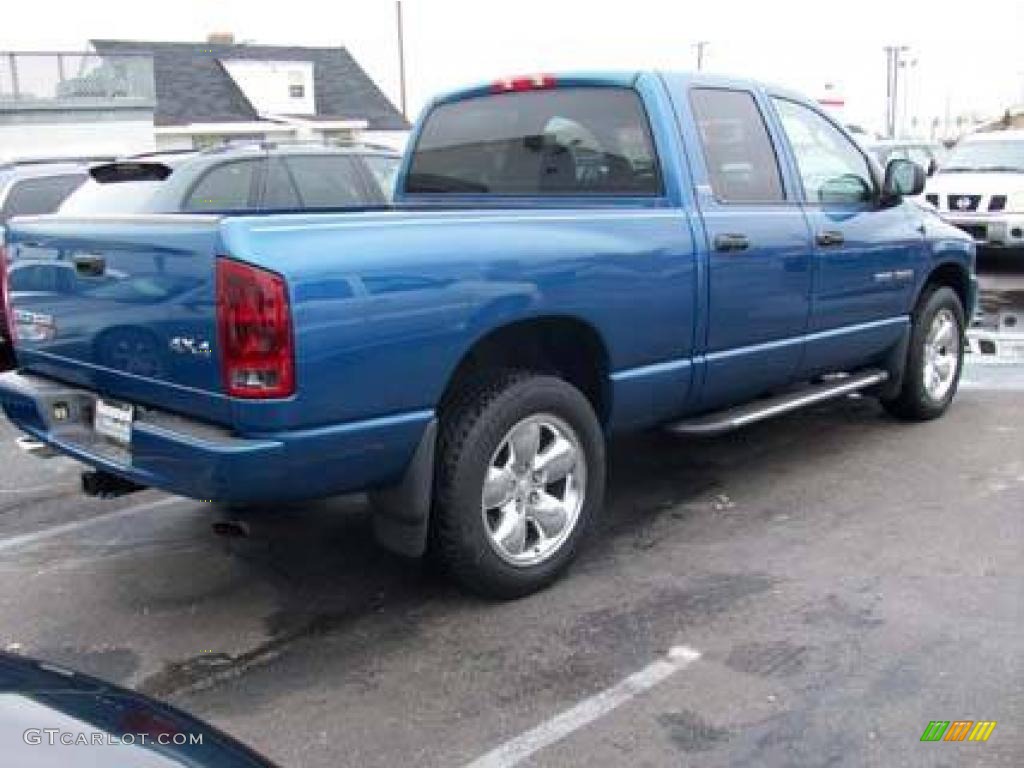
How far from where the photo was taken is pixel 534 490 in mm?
4391

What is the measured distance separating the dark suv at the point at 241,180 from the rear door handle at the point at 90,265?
10.0 ft

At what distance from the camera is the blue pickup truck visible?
356 cm

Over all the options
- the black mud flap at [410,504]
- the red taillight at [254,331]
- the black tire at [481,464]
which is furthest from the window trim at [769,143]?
the red taillight at [254,331]

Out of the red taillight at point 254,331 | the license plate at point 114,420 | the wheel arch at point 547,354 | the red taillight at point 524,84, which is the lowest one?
the license plate at point 114,420

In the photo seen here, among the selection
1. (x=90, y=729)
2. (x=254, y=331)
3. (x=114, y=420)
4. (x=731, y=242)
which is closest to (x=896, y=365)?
(x=731, y=242)

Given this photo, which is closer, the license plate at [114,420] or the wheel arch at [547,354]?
the license plate at [114,420]

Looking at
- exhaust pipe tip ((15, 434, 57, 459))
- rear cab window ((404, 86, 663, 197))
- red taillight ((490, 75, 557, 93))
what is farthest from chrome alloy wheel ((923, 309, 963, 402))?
exhaust pipe tip ((15, 434, 57, 459))

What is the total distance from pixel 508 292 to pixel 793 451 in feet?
9.48

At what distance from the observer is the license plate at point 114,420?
3895mm

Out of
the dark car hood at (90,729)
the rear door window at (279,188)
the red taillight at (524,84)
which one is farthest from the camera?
the rear door window at (279,188)

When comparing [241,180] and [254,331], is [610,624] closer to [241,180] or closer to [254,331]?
[254,331]

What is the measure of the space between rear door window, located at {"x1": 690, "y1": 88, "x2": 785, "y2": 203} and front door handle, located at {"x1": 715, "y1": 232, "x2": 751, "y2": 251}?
20 centimetres

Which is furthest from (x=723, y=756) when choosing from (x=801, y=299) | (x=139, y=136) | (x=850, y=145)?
(x=139, y=136)

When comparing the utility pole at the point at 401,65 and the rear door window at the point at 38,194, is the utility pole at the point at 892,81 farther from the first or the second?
the rear door window at the point at 38,194
